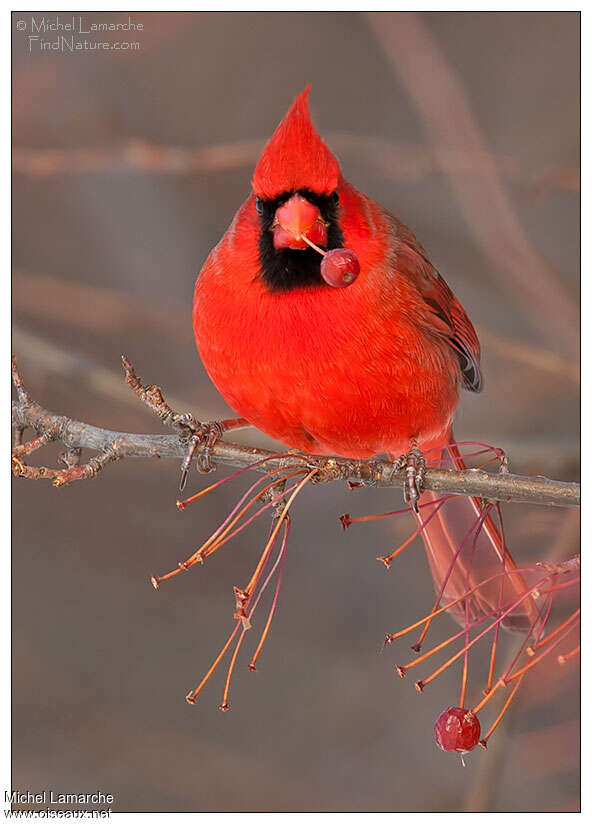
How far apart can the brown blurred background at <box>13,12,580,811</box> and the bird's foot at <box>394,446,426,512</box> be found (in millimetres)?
455

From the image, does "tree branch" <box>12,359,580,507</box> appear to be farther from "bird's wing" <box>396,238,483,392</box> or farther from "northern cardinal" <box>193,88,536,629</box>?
"bird's wing" <box>396,238,483,392</box>

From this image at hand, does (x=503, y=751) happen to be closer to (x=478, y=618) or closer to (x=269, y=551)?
(x=478, y=618)

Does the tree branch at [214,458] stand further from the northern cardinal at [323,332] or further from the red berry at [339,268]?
the red berry at [339,268]

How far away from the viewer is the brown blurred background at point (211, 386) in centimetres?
158

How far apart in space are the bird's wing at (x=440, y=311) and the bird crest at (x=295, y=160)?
0.27 meters

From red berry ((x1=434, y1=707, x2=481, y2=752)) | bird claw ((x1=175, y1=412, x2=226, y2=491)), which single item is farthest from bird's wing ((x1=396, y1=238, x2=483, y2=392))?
red berry ((x1=434, y1=707, x2=481, y2=752))

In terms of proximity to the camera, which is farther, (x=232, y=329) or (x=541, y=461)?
(x=541, y=461)

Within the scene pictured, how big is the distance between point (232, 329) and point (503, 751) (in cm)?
94

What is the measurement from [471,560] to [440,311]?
0.42 metres

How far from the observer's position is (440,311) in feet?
4.73

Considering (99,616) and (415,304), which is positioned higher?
(415,304)

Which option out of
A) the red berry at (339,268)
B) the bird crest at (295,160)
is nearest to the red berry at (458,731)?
the red berry at (339,268)
